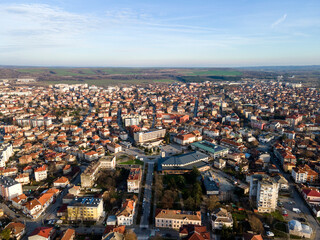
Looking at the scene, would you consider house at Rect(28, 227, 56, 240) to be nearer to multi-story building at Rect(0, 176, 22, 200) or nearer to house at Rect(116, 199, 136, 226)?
house at Rect(116, 199, 136, 226)

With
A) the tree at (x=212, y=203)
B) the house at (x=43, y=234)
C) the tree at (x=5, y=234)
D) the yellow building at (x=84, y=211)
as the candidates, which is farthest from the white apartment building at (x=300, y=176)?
the tree at (x=5, y=234)

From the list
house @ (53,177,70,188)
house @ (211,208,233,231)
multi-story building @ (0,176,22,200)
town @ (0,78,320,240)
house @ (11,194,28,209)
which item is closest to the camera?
house @ (211,208,233,231)

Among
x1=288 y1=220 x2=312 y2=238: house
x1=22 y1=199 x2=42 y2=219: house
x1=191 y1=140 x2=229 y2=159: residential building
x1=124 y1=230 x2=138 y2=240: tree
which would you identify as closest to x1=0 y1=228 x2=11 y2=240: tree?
x1=22 y1=199 x2=42 y2=219: house

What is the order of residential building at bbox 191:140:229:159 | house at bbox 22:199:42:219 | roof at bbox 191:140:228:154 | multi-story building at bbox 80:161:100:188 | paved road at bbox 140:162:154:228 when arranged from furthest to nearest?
roof at bbox 191:140:228:154 < residential building at bbox 191:140:229:159 < multi-story building at bbox 80:161:100:188 < house at bbox 22:199:42:219 < paved road at bbox 140:162:154:228

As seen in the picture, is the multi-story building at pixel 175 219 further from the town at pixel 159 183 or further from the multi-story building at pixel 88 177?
the multi-story building at pixel 88 177

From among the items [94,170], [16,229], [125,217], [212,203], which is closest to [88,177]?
[94,170]

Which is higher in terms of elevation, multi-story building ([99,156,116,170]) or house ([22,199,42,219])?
multi-story building ([99,156,116,170])
